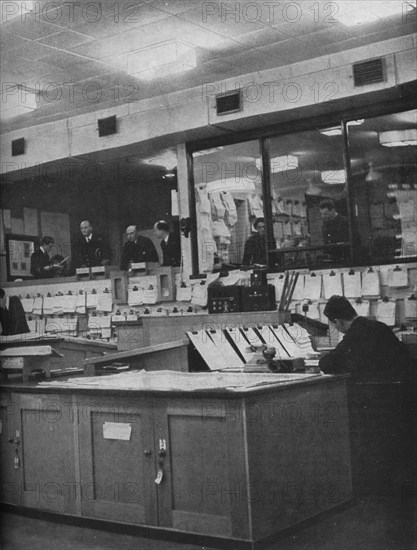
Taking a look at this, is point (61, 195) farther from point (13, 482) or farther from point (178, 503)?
point (178, 503)

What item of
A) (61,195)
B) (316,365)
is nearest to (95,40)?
(316,365)

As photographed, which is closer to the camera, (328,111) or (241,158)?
(328,111)

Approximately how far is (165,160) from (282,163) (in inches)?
94.9

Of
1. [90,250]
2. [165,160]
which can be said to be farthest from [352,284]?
[165,160]

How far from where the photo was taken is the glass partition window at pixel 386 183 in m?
7.01

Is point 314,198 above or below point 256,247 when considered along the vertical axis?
above

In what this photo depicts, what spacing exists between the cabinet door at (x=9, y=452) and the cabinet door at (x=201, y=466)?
3.88ft

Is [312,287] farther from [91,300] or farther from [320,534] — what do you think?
[320,534]

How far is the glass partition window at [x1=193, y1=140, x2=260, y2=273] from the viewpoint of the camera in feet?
26.3

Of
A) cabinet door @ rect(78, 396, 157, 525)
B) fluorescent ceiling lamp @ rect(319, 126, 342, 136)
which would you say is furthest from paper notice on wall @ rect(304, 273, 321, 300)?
cabinet door @ rect(78, 396, 157, 525)

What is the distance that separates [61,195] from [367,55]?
757cm

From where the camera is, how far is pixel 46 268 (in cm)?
979

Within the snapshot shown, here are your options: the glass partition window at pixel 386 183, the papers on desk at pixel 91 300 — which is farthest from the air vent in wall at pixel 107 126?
the glass partition window at pixel 386 183

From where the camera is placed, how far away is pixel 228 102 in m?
7.29
